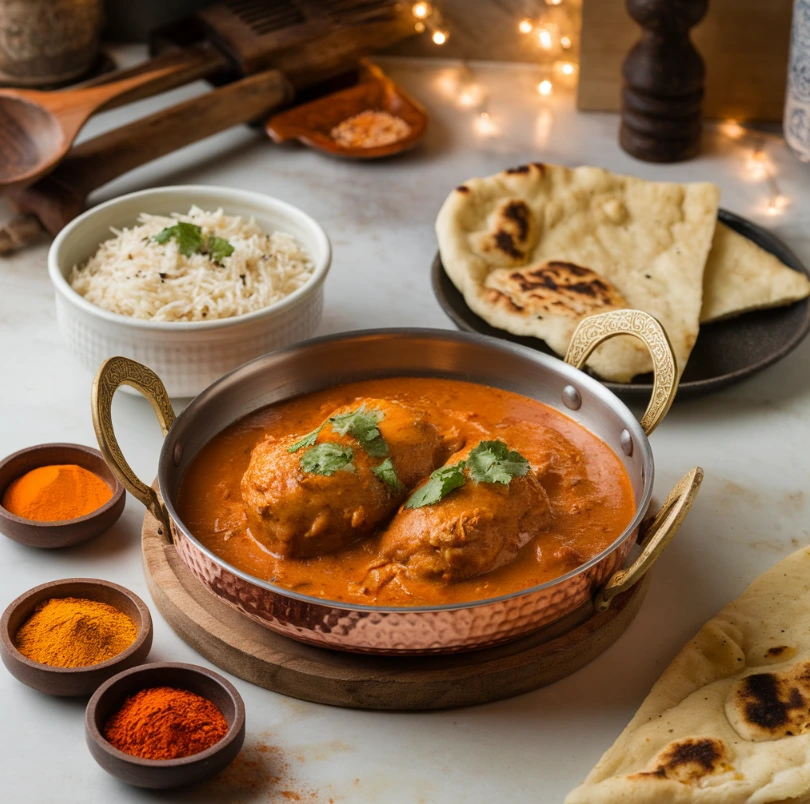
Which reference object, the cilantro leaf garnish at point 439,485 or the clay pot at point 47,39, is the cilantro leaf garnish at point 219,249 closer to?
the cilantro leaf garnish at point 439,485

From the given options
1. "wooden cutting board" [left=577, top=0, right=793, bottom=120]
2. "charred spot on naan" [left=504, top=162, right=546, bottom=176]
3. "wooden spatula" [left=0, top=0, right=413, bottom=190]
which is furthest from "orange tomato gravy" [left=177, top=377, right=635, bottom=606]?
"wooden cutting board" [left=577, top=0, right=793, bottom=120]

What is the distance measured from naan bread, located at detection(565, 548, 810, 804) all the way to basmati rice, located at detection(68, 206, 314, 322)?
1.48 meters

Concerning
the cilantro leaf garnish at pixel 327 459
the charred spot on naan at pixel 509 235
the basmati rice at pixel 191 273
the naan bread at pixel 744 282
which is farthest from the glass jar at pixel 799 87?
the cilantro leaf garnish at pixel 327 459

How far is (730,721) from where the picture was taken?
2.09 meters

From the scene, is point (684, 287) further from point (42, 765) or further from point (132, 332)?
point (42, 765)

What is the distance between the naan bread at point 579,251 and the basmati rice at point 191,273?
527 mm

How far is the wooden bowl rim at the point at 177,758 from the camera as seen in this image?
1941 millimetres

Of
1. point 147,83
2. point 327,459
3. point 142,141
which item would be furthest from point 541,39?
point 327,459

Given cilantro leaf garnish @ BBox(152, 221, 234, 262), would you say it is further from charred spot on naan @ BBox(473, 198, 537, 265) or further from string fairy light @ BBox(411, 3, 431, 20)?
string fairy light @ BBox(411, 3, 431, 20)

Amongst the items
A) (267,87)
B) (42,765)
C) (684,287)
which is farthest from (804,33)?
(42,765)

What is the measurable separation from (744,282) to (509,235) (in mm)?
726

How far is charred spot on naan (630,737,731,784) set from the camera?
1.96 m

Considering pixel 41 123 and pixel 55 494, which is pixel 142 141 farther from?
pixel 55 494

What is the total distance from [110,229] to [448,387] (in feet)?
3.94
